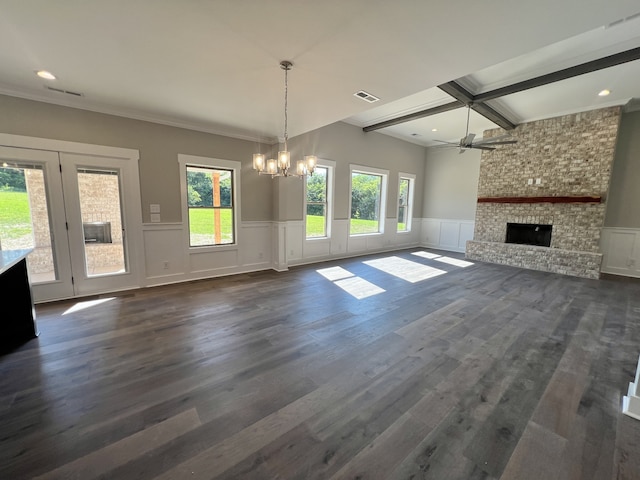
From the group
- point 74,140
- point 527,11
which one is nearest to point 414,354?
point 527,11

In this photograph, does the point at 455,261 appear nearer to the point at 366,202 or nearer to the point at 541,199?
the point at 541,199

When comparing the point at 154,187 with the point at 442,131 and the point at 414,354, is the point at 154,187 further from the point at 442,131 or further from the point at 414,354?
the point at 442,131

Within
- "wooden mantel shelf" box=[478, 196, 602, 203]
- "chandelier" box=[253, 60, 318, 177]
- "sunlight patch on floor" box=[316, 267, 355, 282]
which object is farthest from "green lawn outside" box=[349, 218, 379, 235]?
"chandelier" box=[253, 60, 318, 177]

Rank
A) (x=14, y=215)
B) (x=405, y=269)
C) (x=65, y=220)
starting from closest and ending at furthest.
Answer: (x=14, y=215) < (x=65, y=220) < (x=405, y=269)

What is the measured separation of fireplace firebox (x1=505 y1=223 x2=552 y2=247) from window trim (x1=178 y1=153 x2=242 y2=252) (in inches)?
268

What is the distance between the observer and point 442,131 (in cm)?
716

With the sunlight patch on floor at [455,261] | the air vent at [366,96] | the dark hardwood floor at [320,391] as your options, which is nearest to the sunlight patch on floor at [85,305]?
the dark hardwood floor at [320,391]

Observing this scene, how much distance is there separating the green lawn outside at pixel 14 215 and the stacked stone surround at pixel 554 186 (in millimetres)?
8925

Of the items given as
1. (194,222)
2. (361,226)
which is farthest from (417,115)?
(194,222)

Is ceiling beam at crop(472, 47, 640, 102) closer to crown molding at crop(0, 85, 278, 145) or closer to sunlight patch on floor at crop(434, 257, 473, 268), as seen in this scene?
sunlight patch on floor at crop(434, 257, 473, 268)

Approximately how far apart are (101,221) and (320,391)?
419 centimetres

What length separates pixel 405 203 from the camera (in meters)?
8.81

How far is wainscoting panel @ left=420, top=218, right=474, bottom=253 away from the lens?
813 cm

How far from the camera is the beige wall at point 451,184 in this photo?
7.90 metres
